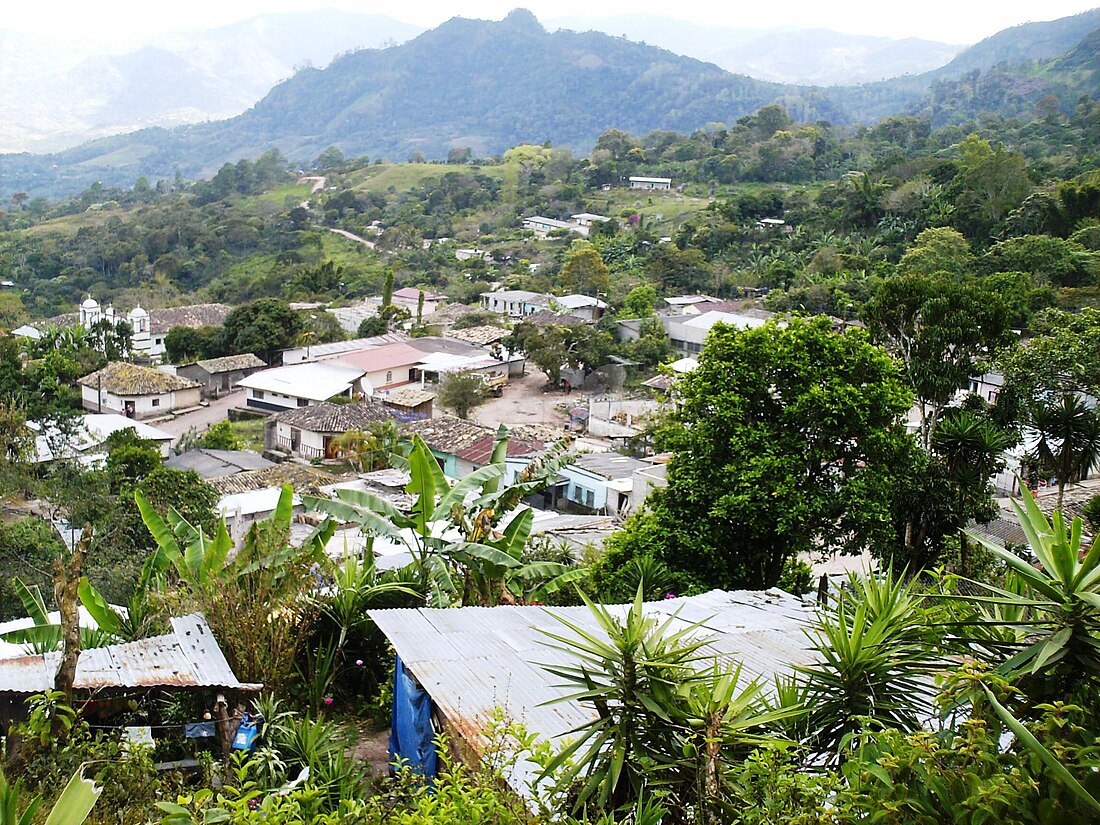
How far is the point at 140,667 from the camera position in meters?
4.88

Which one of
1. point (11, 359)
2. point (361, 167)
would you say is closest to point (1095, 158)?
point (11, 359)

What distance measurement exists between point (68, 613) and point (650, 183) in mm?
65674

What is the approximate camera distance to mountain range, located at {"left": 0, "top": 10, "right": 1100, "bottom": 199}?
155625mm

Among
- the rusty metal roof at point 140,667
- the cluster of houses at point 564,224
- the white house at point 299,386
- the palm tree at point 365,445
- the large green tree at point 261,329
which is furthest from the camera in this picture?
the cluster of houses at point 564,224

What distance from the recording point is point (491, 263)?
56.1m

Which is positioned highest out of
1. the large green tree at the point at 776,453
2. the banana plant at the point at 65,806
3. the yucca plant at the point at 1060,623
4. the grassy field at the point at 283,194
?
the yucca plant at the point at 1060,623

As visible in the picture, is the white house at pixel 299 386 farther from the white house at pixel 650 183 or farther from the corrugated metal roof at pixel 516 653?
the white house at pixel 650 183

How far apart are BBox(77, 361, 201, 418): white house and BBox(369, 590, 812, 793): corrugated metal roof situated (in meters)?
27.7

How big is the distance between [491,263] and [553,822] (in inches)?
2128

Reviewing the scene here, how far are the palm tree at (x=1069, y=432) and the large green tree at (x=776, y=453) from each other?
2598 mm

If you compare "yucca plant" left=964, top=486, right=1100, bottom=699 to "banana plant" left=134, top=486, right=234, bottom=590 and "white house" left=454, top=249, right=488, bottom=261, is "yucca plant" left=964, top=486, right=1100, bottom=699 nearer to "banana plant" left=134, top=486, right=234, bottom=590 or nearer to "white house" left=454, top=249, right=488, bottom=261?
"banana plant" left=134, top=486, right=234, bottom=590

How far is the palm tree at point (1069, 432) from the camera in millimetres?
11500

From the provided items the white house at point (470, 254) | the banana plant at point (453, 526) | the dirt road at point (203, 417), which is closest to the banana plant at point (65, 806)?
the banana plant at point (453, 526)

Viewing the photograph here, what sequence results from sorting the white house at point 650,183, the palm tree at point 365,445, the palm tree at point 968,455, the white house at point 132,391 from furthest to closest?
the white house at point 650,183, the white house at point 132,391, the palm tree at point 365,445, the palm tree at point 968,455
